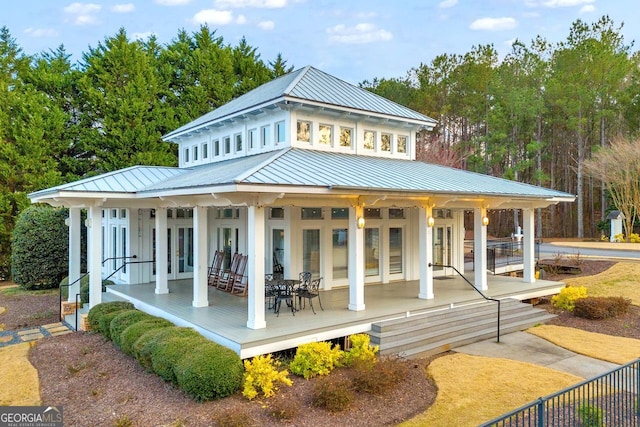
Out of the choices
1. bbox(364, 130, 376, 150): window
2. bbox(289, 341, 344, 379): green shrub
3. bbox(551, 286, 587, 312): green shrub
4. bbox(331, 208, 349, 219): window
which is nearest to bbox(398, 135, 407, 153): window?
bbox(364, 130, 376, 150): window

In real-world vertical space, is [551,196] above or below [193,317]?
above

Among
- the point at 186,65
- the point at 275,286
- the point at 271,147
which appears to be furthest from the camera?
the point at 186,65

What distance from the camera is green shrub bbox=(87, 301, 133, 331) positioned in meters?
10.6

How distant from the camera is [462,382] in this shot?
24.4 ft

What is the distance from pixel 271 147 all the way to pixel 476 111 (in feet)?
93.5

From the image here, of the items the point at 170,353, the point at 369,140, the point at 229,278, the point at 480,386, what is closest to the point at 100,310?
the point at 229,278

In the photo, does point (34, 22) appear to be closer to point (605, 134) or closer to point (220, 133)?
point (220, 133)

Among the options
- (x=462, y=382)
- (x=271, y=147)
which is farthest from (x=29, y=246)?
(x=462, y=382)

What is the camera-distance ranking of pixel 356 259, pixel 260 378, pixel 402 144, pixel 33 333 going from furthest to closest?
pixel 402 144
pixel 33 333
pixel 356 259
pixel 260 378

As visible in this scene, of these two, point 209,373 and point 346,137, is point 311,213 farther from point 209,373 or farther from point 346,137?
point 209,373

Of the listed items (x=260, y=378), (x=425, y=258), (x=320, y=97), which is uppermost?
(x=320, y=97)

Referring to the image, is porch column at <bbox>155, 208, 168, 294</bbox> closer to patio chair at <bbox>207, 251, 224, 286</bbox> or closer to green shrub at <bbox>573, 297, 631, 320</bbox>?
patio chair at <bbox>207, 251, 224, 286</bbox>

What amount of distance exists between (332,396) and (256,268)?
289 centimetres

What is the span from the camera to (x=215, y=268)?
1340cm
